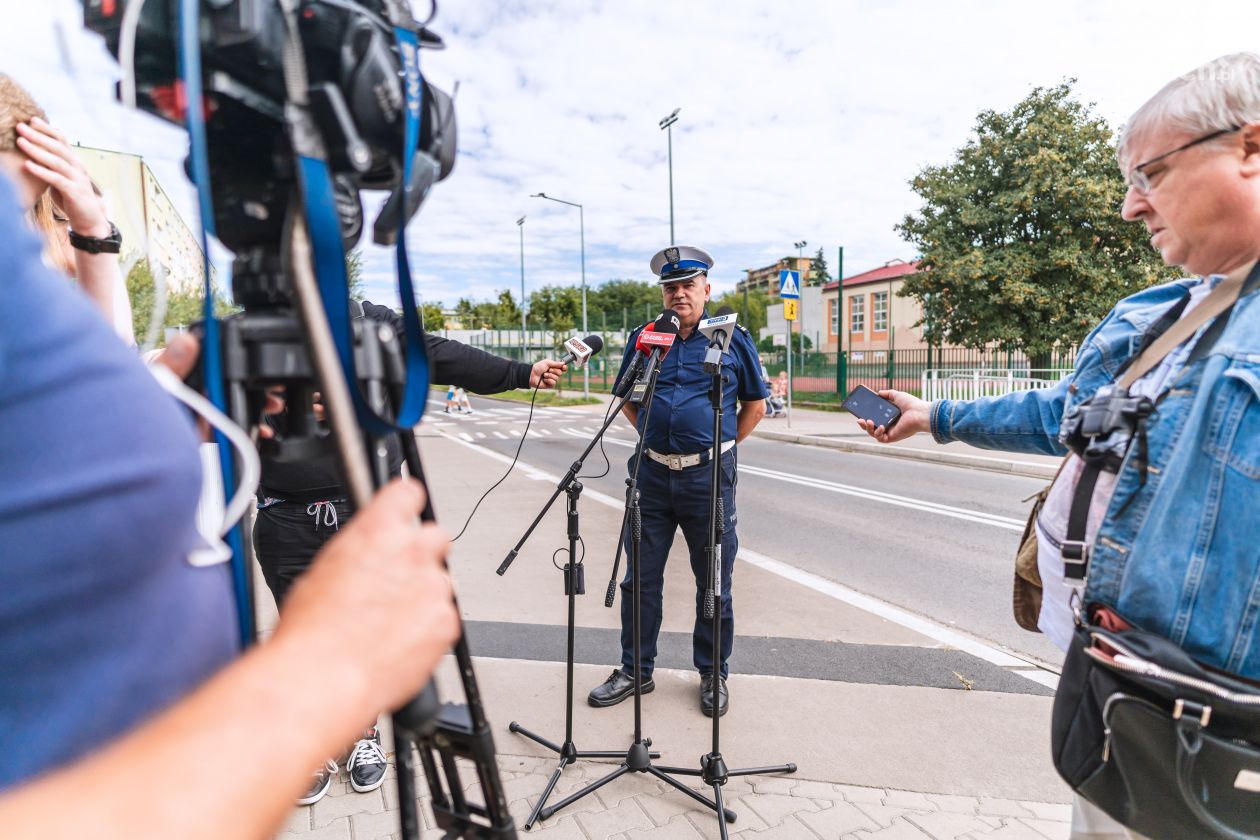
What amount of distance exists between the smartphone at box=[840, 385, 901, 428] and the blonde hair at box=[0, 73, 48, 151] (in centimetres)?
213

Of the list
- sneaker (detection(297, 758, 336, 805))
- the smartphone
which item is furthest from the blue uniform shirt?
sneaker (detection(297, 758, 336, 805))

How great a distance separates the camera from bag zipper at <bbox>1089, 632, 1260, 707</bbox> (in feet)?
3.90

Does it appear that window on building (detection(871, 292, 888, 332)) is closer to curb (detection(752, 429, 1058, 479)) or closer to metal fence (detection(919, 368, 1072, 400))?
metal fence (detection(919, 368, 1072, 400))

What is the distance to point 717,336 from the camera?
2.67 m

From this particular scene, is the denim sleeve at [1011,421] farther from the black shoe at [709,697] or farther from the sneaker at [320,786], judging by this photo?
the sneaker at [320,786]

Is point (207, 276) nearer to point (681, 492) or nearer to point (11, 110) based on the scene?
point (11, 110)

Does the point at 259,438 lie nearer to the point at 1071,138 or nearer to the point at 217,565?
the point at 217,565

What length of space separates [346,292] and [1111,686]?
4.73 feet

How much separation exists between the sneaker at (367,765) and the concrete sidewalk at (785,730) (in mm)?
38

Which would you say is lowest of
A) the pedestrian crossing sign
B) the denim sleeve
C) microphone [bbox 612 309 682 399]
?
the denim sleeve

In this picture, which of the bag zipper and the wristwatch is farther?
the wristwatch

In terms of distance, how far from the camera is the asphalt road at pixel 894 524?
4.87 m

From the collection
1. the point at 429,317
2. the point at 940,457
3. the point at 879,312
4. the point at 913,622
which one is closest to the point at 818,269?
the point at 879,312

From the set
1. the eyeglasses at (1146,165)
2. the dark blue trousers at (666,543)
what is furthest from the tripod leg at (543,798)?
the eyeglasses at (1146,165)
